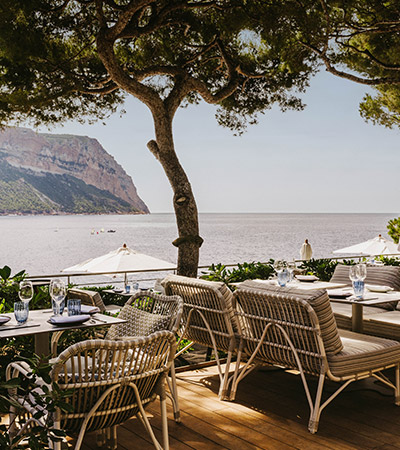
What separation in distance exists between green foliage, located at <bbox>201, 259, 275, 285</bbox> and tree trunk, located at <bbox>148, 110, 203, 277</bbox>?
0.87ft

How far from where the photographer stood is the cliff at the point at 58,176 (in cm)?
5619

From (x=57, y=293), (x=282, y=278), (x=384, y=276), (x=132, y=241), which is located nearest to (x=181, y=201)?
(x=282, y=278)

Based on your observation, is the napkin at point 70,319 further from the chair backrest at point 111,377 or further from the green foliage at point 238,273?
the green foliage at point 238,273

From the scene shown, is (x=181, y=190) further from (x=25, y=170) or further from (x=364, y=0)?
(x=25, y=170)

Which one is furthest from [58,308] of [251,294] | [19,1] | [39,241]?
[39,241]

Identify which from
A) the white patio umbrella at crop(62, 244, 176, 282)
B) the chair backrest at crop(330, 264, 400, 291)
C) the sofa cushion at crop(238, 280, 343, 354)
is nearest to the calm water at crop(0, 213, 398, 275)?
the white patio umbrella at crop(62, 244, 176, 282)

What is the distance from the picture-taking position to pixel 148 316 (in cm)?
330

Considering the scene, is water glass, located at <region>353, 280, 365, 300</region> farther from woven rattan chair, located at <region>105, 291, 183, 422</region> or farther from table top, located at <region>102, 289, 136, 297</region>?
table top, located at <region>102, 289, 136, 297</region>

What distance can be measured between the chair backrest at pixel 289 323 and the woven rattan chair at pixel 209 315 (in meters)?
0.10

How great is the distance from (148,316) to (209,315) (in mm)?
789

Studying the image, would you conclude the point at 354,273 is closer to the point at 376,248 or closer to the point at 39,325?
the point at 39,325

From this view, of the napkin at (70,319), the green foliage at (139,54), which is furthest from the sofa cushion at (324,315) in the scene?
the green foliage at (139,54)

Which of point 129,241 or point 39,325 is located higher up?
point 39,325

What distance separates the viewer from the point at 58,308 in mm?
3254
